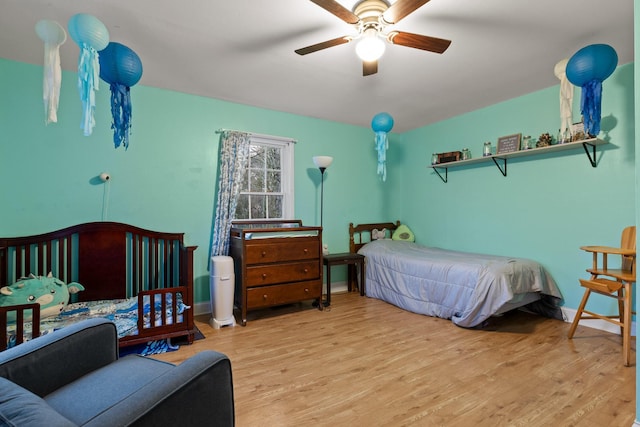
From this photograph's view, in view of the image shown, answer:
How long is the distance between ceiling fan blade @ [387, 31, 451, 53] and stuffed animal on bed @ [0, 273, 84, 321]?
3.03 m

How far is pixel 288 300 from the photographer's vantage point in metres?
3.32

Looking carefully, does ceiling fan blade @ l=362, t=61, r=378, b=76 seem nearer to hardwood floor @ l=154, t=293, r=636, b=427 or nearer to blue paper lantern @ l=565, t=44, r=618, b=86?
blue paper lantern @ l=565, t=44, r=618, b=86

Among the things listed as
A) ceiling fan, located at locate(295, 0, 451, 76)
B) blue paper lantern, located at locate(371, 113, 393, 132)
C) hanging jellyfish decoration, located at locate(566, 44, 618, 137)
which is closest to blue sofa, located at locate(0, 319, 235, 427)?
ceiling fan, located at locate(295, 0, 451, 76)

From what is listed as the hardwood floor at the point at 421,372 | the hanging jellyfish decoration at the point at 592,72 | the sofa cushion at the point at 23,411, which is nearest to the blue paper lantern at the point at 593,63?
the hanging jellyfish decoration at the point at 592,72

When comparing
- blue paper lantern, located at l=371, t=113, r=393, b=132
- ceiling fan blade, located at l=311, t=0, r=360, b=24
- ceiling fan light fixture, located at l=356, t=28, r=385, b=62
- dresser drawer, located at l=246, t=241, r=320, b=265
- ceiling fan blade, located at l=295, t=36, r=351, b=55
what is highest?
ceiling fan blade, located at l=311, t=0, r=360, b=24

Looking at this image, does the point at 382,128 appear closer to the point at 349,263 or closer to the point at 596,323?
the point at 349,263

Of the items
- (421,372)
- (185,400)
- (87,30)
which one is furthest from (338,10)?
(421,372)

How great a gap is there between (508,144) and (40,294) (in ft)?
14.8

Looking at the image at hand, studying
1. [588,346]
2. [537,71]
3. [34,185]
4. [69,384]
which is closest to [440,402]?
[588,346]

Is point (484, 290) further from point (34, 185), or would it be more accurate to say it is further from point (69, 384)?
point (34, 185)

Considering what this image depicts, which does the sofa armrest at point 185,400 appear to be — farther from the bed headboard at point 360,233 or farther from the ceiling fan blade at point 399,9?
the bed headboard at point 360,233

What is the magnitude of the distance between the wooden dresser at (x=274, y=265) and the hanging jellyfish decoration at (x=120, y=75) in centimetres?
141

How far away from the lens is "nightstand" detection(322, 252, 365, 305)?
379cm

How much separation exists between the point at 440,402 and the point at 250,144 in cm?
316
